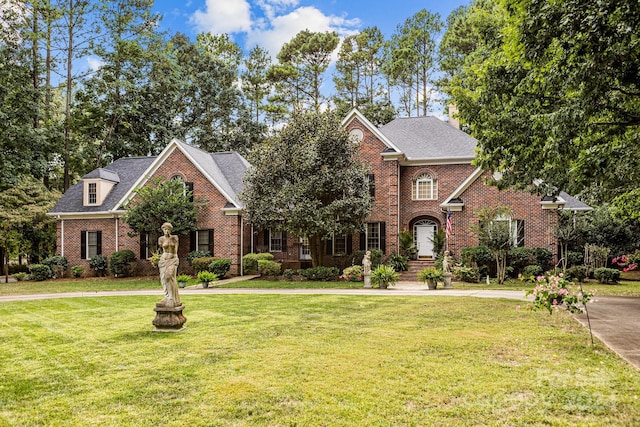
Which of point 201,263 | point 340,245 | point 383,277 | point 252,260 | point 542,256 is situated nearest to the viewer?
point 383,277

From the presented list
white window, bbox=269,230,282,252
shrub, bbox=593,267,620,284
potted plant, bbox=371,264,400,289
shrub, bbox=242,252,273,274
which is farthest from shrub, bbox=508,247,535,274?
white window, bbox=269,230,282,252

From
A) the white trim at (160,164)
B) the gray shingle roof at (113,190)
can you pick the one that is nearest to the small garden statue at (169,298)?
the white trim at (160,164)

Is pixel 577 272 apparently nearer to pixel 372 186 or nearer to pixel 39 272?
pixel 372 186

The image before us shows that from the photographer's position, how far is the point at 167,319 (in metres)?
8.80

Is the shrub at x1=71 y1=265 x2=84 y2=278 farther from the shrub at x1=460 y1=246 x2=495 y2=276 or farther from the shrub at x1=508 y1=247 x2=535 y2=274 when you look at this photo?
the shrub at x1=508 y1=247 x2=535 y2=274

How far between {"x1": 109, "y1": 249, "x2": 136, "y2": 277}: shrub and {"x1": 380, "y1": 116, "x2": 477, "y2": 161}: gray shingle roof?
635 inches

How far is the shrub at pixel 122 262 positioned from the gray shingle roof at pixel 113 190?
122 inches

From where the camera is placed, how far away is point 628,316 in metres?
10.1

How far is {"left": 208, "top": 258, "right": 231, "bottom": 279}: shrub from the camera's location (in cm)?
2195

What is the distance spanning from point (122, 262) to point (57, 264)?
4.59 meters

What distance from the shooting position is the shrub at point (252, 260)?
22609mm

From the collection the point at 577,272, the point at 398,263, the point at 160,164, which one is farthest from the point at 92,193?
the point at 577,272

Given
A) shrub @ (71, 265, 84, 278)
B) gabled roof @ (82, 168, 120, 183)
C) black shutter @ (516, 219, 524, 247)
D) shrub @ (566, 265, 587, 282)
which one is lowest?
shrub @ (71, 265, 84, 278)

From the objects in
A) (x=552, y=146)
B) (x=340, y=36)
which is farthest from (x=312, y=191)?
(x=340, y=36)
